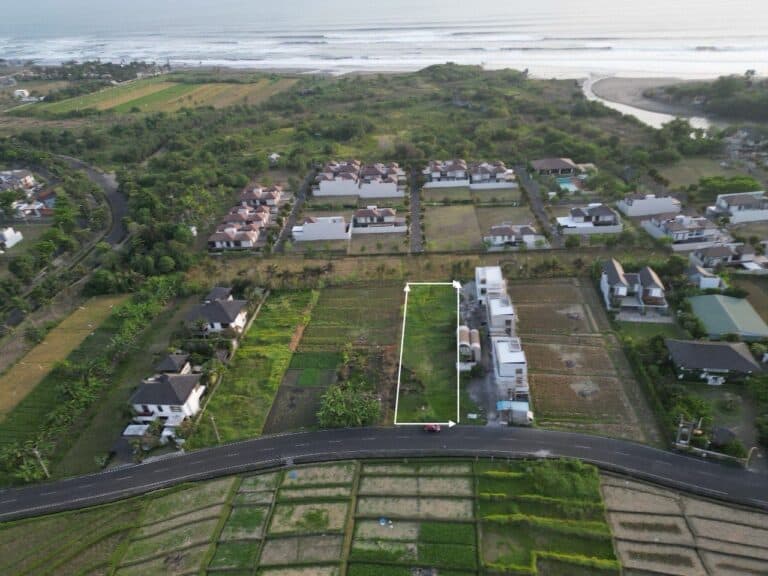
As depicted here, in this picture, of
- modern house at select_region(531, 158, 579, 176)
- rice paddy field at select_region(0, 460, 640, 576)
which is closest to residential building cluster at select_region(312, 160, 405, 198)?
modern house at select_region(531, 158, 579, 176)

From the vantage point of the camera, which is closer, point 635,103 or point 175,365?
point 175,365

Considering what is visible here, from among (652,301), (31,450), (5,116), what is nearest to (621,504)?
(652,301)

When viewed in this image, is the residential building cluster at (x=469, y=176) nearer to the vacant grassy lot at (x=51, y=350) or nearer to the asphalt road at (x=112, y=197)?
the asphalt road at (x=112, y=197)

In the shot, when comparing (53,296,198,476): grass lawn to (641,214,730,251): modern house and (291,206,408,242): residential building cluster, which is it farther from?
(641,214,730,251): modern house

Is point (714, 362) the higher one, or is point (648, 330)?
point (714, 362)

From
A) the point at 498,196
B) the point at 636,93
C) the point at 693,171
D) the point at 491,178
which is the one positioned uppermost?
the point at 636,93

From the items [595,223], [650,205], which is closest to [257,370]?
[595,223]

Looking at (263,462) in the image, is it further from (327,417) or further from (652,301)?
(652,301)

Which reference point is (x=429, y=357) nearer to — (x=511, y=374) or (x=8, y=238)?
(x=511, y=374)
